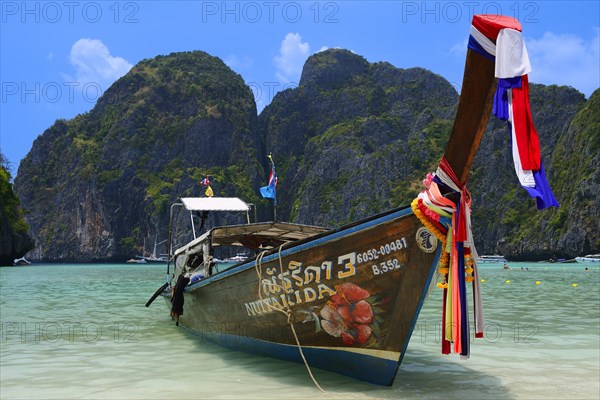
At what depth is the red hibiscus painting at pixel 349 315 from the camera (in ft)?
21.1

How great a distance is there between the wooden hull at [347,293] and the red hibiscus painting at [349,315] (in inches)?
0.5

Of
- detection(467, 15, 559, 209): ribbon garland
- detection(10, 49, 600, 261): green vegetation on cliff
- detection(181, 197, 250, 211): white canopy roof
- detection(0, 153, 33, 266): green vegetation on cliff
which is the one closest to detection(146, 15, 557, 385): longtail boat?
detection(467, 15, 559, 209): ribbon garland

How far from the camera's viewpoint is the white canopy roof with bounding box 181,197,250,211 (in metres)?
12.6

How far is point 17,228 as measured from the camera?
206 ft

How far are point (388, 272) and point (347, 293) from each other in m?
0.60

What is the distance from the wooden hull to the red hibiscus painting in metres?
0.01

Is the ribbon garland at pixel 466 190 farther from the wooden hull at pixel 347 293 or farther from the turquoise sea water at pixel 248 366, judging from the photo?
the turquoise sea water at pixel 248 366

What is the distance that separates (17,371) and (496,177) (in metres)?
108

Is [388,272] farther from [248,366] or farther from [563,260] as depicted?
[563,260]

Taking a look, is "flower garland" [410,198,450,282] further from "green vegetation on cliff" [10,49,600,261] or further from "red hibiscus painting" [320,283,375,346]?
"green vegetation on cliff" [10,49,600,261]

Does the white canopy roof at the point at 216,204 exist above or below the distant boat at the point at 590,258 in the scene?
above

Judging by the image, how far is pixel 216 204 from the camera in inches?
507

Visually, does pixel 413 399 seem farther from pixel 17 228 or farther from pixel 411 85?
pixel 411 85

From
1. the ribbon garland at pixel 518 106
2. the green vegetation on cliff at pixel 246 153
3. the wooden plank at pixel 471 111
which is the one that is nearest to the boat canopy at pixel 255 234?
the wooden plank at pixel 471 111
